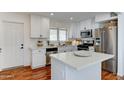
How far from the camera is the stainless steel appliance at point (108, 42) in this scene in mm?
3330

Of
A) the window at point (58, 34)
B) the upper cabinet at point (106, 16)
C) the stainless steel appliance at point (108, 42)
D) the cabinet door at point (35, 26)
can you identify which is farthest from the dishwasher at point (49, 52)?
the upper cabinet at point (106, 16)

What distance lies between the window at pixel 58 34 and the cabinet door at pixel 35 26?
3.48ft

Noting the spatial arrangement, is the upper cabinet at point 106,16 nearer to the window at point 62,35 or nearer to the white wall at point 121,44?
the white wall at point 121,44

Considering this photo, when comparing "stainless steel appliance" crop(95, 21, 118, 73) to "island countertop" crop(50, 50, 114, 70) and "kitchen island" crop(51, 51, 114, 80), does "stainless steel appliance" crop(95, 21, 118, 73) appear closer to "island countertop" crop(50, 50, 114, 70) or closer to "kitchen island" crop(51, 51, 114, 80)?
"kitchen island" crop(51, 51, 114, 80)

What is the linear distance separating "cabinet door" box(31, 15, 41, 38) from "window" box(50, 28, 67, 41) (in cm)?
106

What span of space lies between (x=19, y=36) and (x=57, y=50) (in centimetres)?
172

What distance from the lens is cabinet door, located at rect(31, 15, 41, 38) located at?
411 cm

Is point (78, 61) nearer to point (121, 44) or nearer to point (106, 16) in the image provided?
point (121, 44)

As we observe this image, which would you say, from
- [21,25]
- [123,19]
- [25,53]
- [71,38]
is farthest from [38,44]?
[123,19]

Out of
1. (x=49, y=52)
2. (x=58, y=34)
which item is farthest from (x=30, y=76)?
(x=58, y=34)

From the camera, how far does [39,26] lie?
4.30 m
